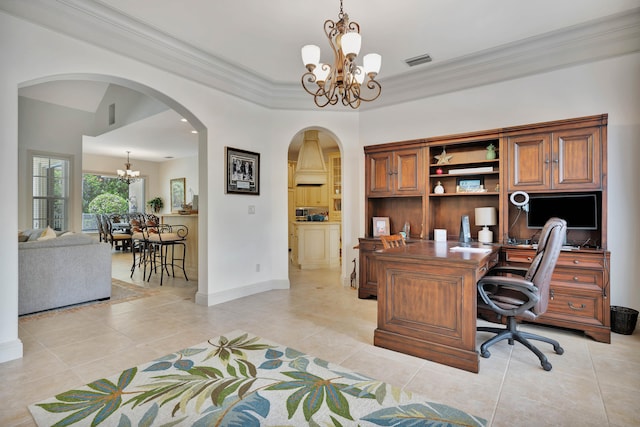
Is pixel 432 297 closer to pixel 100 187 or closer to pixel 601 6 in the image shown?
pixel 601 6

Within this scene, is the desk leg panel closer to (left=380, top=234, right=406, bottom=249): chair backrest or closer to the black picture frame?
(left=380, top=234, right=406, bottom=249): chair backrest

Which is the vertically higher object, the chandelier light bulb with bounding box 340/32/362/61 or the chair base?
the chandelier light bulb with bounding box 340/32/362/61

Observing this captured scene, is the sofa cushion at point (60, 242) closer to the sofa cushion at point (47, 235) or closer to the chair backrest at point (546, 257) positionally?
the sofa cushion at point (47, 235)

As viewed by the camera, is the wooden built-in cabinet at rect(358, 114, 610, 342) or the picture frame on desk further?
the picture frame on desk

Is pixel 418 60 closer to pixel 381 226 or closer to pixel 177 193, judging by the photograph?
pixel 381 226

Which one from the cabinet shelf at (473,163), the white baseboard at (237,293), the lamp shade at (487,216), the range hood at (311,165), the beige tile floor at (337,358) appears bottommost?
the beige tile floor at (337,358)

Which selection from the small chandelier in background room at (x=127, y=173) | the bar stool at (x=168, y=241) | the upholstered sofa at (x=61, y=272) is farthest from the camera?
the small chandelier in background room at (x=127, y=173)

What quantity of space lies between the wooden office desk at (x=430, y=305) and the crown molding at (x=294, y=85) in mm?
2406

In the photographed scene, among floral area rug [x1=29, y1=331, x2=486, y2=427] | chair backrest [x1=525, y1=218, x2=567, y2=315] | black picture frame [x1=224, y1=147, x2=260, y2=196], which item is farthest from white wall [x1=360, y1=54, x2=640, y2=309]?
black picture frame [x1=224, y1=147, x2=260, y2=196]

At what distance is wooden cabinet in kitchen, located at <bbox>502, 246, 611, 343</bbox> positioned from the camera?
9.48ft

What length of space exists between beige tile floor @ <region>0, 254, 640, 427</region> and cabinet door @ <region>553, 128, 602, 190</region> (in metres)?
1.45

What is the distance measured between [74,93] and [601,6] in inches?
312

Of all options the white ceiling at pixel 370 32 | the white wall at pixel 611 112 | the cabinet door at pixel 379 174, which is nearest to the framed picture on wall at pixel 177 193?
the white ceiling at pixel 370 32

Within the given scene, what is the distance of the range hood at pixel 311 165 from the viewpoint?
732 centimetres
